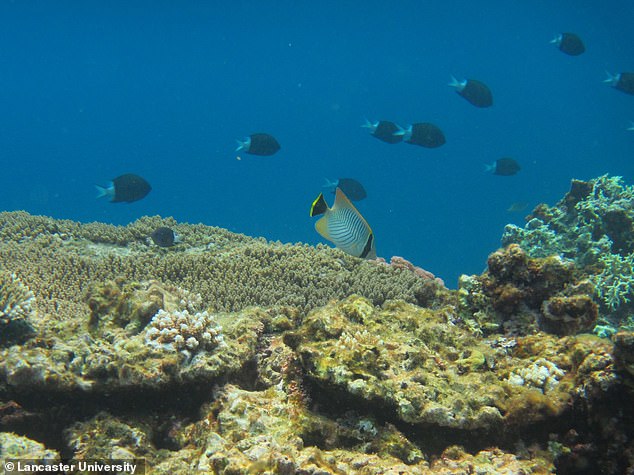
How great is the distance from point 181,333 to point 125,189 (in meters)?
6.33

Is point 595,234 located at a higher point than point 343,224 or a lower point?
higher

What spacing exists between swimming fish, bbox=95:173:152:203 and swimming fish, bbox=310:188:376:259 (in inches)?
224

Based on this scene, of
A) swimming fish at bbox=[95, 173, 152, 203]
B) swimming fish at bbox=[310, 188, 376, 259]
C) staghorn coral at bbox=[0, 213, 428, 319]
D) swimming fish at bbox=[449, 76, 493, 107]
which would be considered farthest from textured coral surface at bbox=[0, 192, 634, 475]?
swimming fish at bbox=[449, 76, 493, 107]

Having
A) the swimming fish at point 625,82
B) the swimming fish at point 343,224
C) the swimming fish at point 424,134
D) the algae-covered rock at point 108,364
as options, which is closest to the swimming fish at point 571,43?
the swimming fish at point 625,82

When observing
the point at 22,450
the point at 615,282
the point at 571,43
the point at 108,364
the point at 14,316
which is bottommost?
the point at 22,450

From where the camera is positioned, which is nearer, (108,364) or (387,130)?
(108,364)

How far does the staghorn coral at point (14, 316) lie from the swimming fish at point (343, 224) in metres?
2.50

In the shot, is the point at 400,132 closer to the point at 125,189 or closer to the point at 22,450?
the point at 125,189

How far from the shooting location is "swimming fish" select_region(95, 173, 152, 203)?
824cm

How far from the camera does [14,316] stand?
9.96 ft

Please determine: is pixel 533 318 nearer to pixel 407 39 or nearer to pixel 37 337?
pixel 37 337

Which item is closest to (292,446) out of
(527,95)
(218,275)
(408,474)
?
(408,474)

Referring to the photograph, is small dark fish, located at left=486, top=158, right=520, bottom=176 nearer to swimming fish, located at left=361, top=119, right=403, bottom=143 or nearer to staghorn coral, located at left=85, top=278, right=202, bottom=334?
swimming fish, located at left=361, top=119, right=403, bottom=143

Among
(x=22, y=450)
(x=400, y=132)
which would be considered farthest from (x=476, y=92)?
(x=22, y=450)
